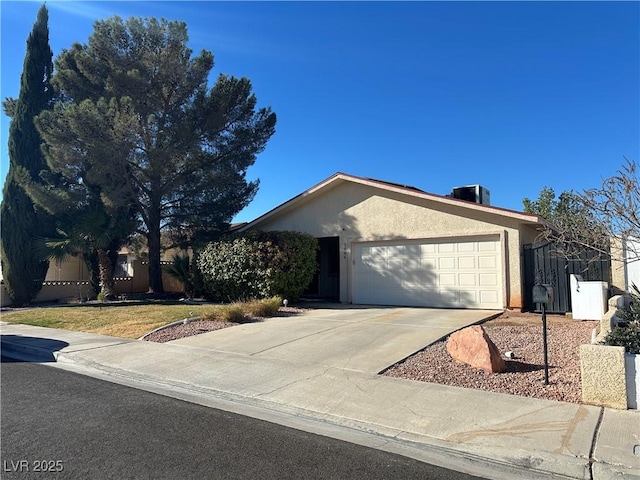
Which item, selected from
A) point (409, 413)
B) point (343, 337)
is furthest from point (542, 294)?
point (343, 337)

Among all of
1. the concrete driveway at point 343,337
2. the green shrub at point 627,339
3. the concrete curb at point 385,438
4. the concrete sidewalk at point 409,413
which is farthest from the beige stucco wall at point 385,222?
the concrete curb at point 385,438

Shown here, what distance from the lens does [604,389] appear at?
5102mm

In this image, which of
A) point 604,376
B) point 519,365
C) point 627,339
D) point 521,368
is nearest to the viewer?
point 604,376

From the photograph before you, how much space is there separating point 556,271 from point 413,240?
4277 millimetres

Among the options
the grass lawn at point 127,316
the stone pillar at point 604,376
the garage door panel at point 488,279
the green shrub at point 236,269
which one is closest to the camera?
the stone pillar at point 604,376

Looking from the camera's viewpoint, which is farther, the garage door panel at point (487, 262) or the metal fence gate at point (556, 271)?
the garage door panel at point (487, 262)

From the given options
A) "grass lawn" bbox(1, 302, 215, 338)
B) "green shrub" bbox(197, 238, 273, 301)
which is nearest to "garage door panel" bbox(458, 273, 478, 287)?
"green shrub" bbox(197, 238, 273, 301)

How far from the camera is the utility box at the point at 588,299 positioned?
1074 centimetres

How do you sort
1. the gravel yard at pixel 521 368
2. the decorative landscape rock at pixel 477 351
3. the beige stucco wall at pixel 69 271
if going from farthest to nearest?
1. the beige stucco wall at pixel 69 271
2. the decorative landscape rock at pixel 477 351
3. the gravel yard at pixel 521 368

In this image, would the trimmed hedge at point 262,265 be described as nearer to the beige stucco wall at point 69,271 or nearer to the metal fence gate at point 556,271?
the metal fence gate at point 556,271

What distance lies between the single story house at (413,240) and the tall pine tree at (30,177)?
30.5ft

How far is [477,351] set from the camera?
22.2 ft

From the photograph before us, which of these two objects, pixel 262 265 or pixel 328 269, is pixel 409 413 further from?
pixel 328 269

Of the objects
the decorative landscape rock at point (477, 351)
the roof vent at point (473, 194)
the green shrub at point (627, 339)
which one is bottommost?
the decorative landscape rock at point (477, 351)
